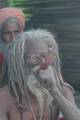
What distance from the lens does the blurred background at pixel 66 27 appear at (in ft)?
16.6

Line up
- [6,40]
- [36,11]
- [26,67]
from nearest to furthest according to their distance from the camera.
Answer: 1. [26,67]
2. [6,40]
3. [36,11]

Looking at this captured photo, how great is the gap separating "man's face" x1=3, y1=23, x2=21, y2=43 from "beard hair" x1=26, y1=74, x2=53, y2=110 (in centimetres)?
116

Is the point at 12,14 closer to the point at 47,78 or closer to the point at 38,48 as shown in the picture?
the point at 38,48

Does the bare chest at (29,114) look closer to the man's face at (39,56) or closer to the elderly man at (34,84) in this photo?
the elderly man at (34,84)

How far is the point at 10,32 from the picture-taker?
5.01 meters

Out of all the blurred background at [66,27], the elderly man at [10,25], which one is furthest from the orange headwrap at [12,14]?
the blurred background at [66,27]

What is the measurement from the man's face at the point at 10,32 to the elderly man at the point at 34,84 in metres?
1.05

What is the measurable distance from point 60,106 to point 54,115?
0.13 metres

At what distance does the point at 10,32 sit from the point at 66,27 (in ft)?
1.59

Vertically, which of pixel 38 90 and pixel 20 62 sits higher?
pixel 20 62

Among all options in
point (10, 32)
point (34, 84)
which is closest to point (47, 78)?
point (34, 84)

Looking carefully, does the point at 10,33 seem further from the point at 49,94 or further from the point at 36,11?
the point at 49,94

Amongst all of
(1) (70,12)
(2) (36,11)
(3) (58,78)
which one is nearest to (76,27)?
(1) (70,12)

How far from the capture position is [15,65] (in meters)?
3.83
